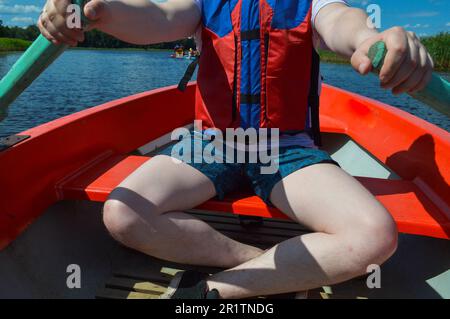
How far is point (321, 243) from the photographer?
1.19 metres

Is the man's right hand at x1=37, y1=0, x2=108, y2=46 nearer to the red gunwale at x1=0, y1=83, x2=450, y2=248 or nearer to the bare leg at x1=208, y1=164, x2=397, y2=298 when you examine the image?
the red gunwale at x1=0, y1=83, x2=450, y2=248

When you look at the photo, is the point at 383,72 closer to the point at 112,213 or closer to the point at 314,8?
the point at 314,8

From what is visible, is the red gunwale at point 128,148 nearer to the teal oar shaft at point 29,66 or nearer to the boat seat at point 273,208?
the boat seat at point 273,208

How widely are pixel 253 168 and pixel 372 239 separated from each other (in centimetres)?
46

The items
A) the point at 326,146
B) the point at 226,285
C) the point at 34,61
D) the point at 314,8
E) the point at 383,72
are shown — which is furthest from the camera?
the point at 326,146

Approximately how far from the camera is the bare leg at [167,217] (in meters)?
1.25

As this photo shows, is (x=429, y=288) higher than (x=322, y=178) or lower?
lower

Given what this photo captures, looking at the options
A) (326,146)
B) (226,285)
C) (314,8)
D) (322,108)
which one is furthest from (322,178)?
(322,108)

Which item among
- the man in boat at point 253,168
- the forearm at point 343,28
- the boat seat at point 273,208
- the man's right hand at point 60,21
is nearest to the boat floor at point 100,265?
the boat seat at point 273,208

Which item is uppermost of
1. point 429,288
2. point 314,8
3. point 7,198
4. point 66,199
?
point 314,8

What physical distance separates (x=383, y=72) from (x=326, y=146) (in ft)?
7.15

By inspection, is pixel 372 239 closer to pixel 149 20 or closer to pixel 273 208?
pixel 273 208

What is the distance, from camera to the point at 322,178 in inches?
49.8

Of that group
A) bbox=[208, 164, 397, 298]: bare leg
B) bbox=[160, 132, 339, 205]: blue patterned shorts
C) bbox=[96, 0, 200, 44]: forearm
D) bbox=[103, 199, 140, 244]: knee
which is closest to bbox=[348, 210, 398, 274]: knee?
bbox=[208, 164, 397, 298]: bare leg
